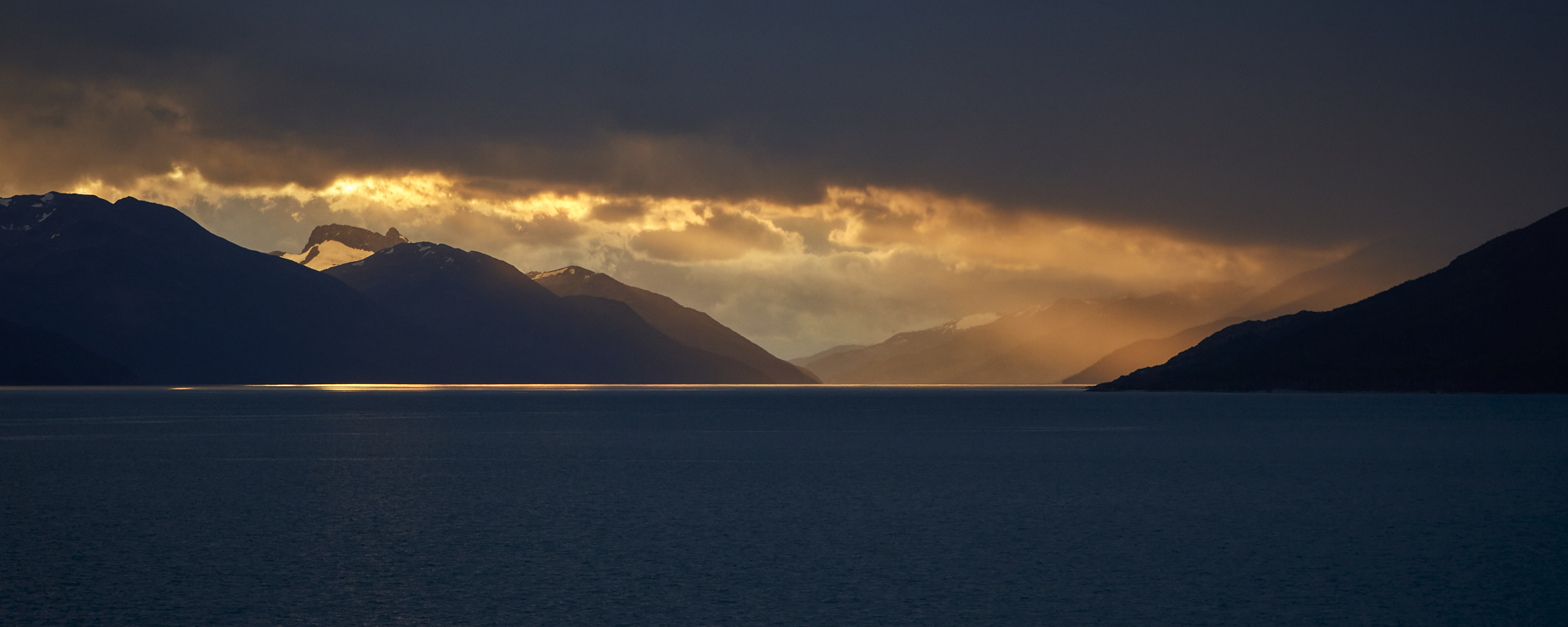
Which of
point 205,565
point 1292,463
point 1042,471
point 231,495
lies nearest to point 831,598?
point 205,565

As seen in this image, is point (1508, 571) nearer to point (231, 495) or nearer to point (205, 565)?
point (205, 565)

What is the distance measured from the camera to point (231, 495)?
58969mm

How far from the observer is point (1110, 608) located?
31000 mm

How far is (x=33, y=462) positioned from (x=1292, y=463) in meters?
83.6

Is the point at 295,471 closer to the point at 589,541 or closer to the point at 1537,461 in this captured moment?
the point at 589,541

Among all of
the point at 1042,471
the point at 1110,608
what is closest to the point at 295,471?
the point at 1042,471

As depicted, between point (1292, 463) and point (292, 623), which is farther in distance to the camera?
point (1292, 463)

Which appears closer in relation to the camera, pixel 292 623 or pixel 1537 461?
pixel 292 623

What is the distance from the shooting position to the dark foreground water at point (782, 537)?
31.0 meters

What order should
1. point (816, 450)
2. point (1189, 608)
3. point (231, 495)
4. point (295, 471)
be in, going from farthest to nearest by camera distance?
point (816, 450), point (295, 471), point (231, 495), point (1189, 608)

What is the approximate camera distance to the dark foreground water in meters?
31.0

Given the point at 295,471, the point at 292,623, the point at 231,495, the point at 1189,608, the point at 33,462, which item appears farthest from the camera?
the point at 33,462

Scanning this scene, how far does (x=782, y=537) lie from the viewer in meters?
44.8

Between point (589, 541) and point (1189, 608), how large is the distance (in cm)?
2094
